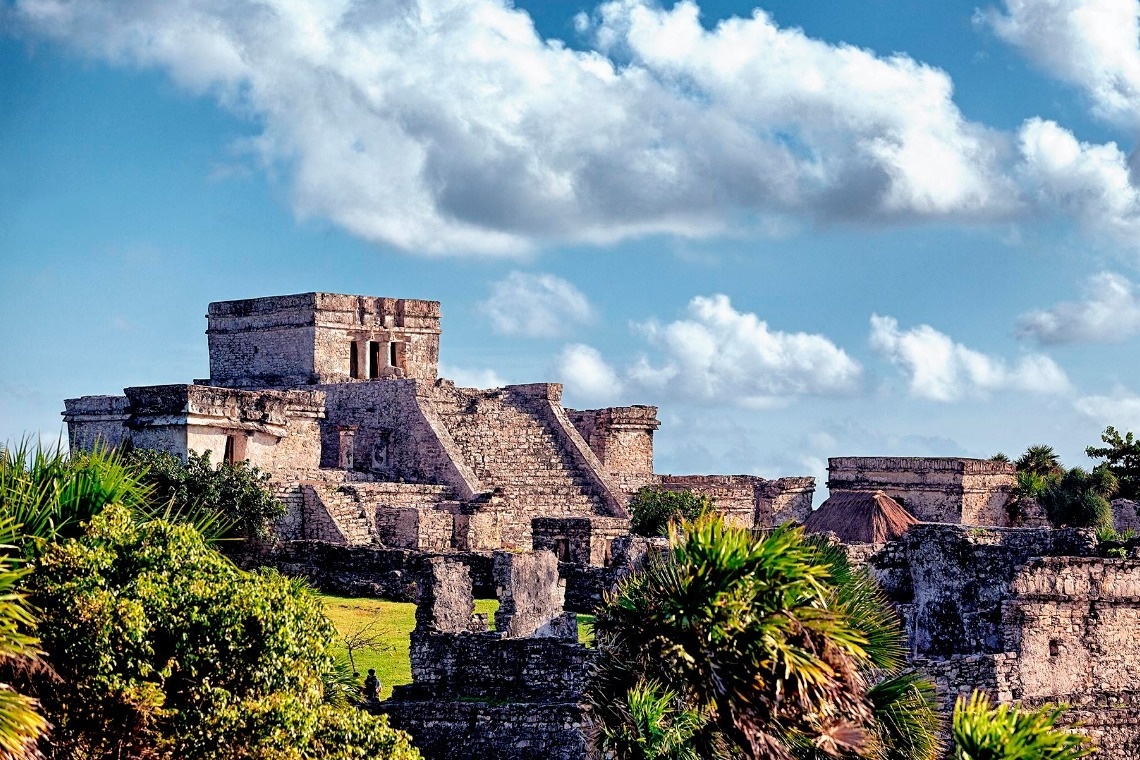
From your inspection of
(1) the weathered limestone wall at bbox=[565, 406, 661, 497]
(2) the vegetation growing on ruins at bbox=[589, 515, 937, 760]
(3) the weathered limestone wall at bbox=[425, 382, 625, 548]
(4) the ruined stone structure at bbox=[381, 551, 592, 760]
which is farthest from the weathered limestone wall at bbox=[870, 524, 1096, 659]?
(1) the weathered limestone wall at bbox=[565, 406, 661, 497]

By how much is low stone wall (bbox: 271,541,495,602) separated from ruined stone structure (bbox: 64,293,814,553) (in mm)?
1607

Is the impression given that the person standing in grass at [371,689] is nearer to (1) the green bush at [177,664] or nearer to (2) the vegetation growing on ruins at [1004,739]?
(1) the green bush at [177,664]

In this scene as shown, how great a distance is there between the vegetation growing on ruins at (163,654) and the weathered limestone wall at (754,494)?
69.2 feet

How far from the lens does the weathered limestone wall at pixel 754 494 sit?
34312mm

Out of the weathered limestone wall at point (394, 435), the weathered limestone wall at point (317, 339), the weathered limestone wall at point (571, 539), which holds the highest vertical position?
the weathered limestone wall at point (317, 339)

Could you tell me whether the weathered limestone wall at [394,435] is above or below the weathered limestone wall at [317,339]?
below

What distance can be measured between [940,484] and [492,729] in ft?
86.9

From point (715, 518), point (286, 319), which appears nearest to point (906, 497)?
point (286, 319)

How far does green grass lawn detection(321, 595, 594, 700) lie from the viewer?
17.2m

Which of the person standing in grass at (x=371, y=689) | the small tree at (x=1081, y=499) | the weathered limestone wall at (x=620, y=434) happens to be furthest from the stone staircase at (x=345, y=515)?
the small tree at (x=1081, y=499)

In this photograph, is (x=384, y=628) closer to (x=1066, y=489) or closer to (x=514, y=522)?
(x=514, y=522)

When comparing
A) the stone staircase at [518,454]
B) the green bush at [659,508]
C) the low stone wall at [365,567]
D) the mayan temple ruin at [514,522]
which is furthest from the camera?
the stone staircase at [518,454]

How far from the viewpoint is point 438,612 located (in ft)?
54.6

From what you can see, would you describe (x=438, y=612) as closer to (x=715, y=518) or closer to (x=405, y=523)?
(x=715, y=518)
